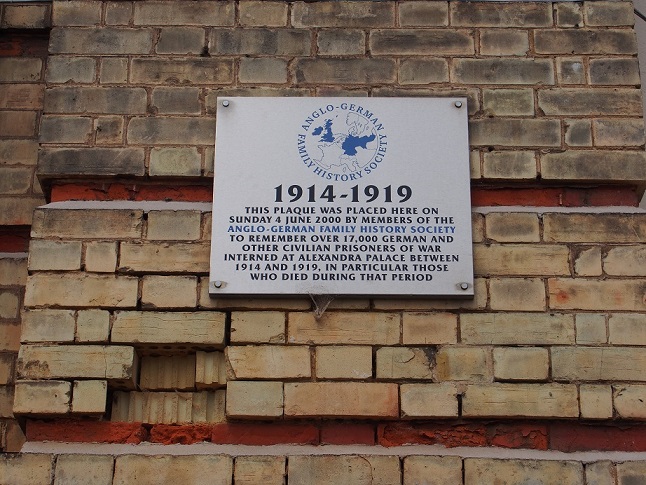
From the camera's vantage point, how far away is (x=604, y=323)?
3.79m

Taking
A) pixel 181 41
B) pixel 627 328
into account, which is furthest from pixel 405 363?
pixel 181 41

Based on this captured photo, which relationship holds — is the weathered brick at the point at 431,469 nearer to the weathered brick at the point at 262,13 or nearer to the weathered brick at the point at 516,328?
the weathered brick at the point at 516,328

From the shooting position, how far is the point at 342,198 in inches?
154

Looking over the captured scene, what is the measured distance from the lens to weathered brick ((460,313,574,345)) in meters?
3.77

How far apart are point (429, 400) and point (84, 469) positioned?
4.07 feet

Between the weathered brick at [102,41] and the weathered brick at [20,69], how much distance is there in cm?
41

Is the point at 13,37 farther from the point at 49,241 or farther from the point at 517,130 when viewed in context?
the point at 517,130

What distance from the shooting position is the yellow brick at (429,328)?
3773 millimetres

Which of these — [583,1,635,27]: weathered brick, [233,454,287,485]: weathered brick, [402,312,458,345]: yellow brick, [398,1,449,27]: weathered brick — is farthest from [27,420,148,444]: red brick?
[583,1,635,27]: weathered brick

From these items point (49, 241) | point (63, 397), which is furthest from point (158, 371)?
point (49, 241)

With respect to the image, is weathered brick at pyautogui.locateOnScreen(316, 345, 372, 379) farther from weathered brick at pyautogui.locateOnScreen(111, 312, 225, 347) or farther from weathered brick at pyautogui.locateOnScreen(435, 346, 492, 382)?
weathered brick at pyautogui.locateOnScreen(111, 312, 225, 347)

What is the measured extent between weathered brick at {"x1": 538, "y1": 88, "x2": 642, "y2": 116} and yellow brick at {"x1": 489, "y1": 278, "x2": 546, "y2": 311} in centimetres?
73

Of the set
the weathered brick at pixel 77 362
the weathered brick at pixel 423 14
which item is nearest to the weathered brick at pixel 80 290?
the weathered brick at pixel 77 362

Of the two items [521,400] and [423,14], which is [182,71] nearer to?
[423,14]
